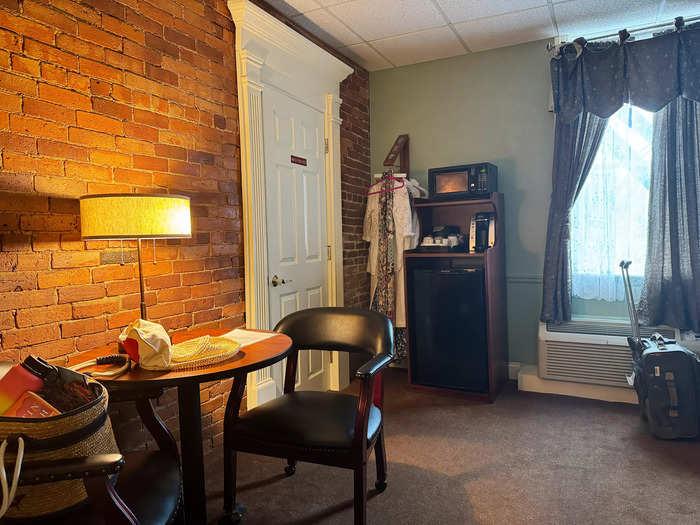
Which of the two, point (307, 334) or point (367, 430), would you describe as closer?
point (367, 430)

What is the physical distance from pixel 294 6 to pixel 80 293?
2152 millimetres

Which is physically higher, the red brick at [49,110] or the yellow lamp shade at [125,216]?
the red brick at [49,110]

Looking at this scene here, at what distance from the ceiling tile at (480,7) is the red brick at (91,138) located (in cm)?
213

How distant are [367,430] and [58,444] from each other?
3.53ft

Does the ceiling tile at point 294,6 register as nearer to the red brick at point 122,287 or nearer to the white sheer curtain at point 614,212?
the red brick at point 122,287

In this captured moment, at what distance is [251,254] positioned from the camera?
2854 mm

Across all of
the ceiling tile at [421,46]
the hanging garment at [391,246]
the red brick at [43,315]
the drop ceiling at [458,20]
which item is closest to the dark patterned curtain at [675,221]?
the drop ceiling at [458,20]

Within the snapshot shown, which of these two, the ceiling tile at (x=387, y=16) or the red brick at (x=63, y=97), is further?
the ceiling tile at (x=387, y=16)

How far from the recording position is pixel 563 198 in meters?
3.54

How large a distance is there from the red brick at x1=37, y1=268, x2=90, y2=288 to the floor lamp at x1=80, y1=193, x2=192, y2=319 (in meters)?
0.22

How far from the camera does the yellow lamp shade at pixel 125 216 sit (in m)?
1.73

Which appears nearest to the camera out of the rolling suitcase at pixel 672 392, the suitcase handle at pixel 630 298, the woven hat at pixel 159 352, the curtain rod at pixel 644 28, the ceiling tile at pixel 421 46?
the woven hat at pixel 159 352

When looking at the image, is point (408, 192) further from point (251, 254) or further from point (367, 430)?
point (367, 430)

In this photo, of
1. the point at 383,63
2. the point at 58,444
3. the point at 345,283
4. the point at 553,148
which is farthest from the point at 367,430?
the point at 383,63
